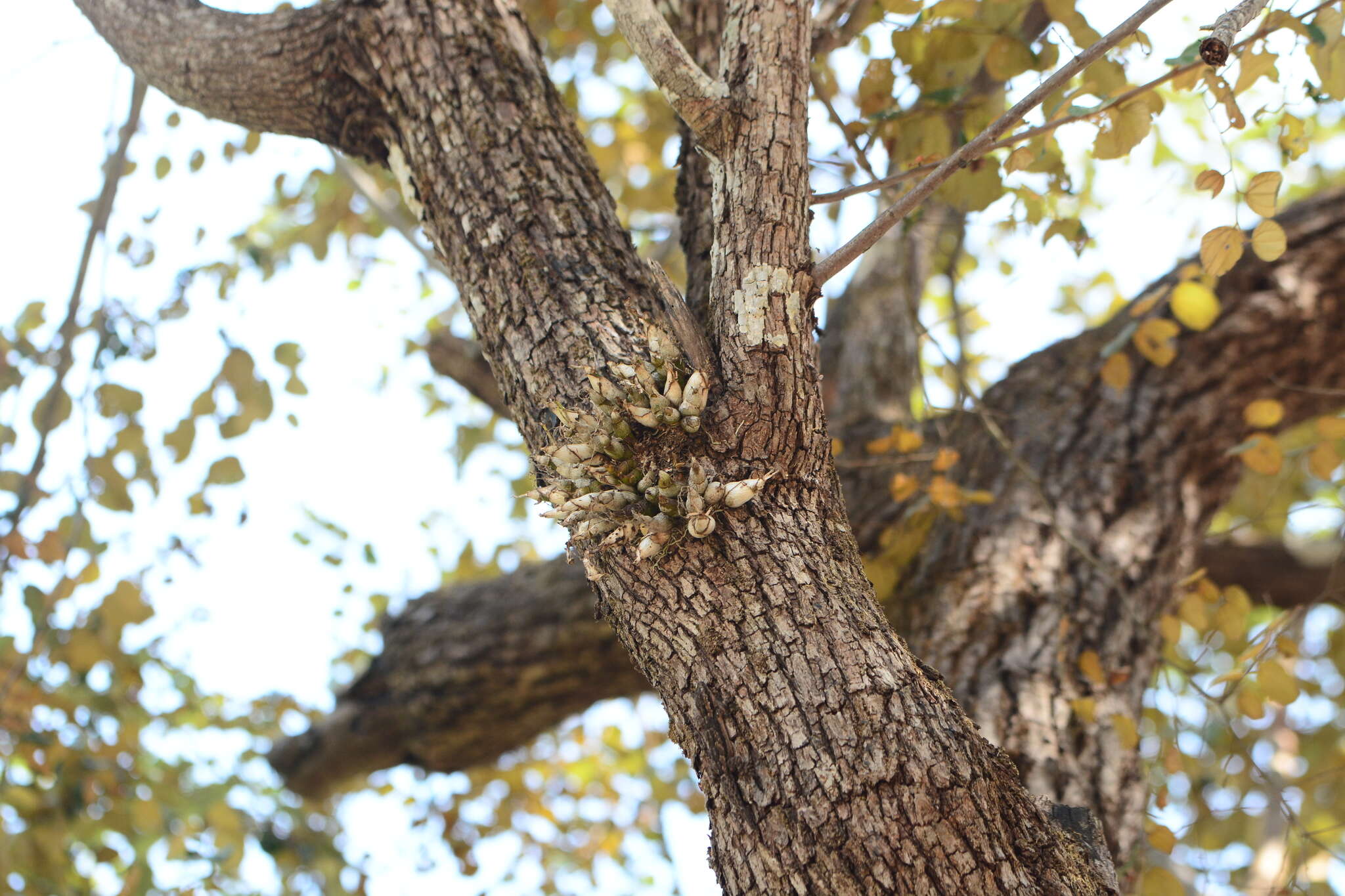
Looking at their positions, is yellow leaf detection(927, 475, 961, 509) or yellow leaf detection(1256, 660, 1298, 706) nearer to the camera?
yellow leaf detection(1256, 660, 1298, 706)

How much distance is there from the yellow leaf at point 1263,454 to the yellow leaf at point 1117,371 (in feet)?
1.16

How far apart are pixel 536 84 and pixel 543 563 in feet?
6.18

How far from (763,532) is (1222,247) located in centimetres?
98

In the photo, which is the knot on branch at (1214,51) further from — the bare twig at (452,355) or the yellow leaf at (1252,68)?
the bare twig at (452,355)

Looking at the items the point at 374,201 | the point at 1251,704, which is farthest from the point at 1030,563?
the point at 374,201

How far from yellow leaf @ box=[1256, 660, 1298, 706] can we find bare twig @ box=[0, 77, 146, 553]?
120 inches

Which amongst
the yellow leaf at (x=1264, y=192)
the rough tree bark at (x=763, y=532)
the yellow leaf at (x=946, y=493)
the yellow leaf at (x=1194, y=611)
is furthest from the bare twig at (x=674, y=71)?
the yellow leaf at (x=1194, y=611)

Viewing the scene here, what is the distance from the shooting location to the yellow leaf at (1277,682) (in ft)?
5.82

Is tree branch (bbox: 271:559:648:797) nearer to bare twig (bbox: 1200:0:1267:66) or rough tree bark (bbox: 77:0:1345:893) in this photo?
rough tree bark (bbox: 77:0:1345:893)

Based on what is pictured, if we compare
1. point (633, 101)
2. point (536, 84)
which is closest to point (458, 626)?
point (536, 84)

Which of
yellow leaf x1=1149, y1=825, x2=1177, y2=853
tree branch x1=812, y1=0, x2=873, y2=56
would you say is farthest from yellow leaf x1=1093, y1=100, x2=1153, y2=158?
yellow leaf x1=1149, y1=825, x2=1177, y2=853

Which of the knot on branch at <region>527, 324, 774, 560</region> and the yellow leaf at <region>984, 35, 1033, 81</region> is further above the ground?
the yellow leaf at <region>984, 35, 1033, 81</region>

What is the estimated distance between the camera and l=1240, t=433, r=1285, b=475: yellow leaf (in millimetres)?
2195

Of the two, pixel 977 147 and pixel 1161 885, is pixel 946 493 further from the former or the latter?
pixel 977 147
